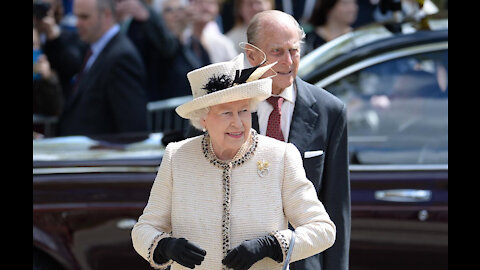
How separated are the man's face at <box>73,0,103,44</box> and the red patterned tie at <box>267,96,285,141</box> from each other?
13.5ft

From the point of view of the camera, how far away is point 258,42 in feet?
12.4

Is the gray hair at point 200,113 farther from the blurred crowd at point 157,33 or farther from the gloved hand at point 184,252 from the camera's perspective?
the blurred crowd at point 157,33

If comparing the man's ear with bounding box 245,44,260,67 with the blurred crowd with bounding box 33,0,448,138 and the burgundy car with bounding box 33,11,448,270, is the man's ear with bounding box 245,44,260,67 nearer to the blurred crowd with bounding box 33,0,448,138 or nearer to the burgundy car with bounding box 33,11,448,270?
the burgundy car with bounding box 33,11,448,270

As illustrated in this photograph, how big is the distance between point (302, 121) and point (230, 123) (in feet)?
2.43

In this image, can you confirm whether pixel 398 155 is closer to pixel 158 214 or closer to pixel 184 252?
pixel 158 214

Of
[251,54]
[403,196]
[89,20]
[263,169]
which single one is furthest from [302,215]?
[89,20]

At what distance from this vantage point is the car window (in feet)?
18.0

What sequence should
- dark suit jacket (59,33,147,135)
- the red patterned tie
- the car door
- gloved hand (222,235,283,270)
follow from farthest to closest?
dark suit jacket (59,33,147,135), the car door, the red patterned tie, gloved hand (222,235,283,270)

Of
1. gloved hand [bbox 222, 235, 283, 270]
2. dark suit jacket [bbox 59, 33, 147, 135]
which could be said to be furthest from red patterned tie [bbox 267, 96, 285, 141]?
dark suit jacket [bbox 59, 33, 147, 135]

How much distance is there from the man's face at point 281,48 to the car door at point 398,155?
1637mm

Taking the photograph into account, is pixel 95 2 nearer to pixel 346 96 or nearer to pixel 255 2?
pixel 255 2

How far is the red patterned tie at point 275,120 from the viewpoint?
3812mm

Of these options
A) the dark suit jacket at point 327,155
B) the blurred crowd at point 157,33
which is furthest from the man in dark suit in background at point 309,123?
the blurred crowd at point 157,33

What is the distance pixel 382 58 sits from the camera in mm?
5461
